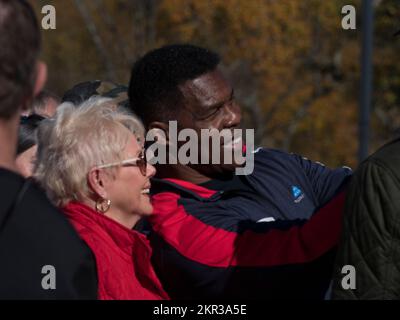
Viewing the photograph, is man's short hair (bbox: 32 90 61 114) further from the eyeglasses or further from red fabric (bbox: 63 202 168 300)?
red fabric (bbox: 63 202 168 300)

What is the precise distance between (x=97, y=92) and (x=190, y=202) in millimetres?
828

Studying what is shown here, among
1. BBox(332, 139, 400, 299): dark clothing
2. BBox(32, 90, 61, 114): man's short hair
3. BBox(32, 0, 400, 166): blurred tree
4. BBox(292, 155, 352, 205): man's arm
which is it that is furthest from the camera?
BBox(32, 0, 400, 166): blurred tree

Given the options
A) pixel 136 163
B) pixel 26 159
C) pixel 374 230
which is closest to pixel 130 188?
pixel 136 163

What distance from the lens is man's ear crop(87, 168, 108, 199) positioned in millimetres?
3158

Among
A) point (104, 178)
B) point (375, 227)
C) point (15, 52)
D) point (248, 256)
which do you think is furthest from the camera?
point (104, 178)

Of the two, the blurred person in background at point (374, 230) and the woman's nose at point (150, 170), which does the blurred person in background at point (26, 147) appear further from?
the blurred person in background at point (374, 230)

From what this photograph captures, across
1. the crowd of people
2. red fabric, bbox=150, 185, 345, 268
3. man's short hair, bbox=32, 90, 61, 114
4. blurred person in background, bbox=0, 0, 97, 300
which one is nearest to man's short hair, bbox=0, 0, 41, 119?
blurred person in background, bbox=0, 0, 97, 300

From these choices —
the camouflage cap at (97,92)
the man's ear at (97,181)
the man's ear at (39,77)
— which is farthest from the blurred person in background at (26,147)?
the man's ear at (39,77)

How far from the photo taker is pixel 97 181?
10.4ft

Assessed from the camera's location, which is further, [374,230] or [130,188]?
[130,188]

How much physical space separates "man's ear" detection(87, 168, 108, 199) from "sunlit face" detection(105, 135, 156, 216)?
0.02 m

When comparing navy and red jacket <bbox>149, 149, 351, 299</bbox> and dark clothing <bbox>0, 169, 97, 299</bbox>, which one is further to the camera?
navy and red jacket <bbox>149, 149, 351, 299</bbox>

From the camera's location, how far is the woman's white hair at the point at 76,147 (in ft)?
10.3

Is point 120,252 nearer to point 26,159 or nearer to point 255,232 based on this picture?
point 255,232
